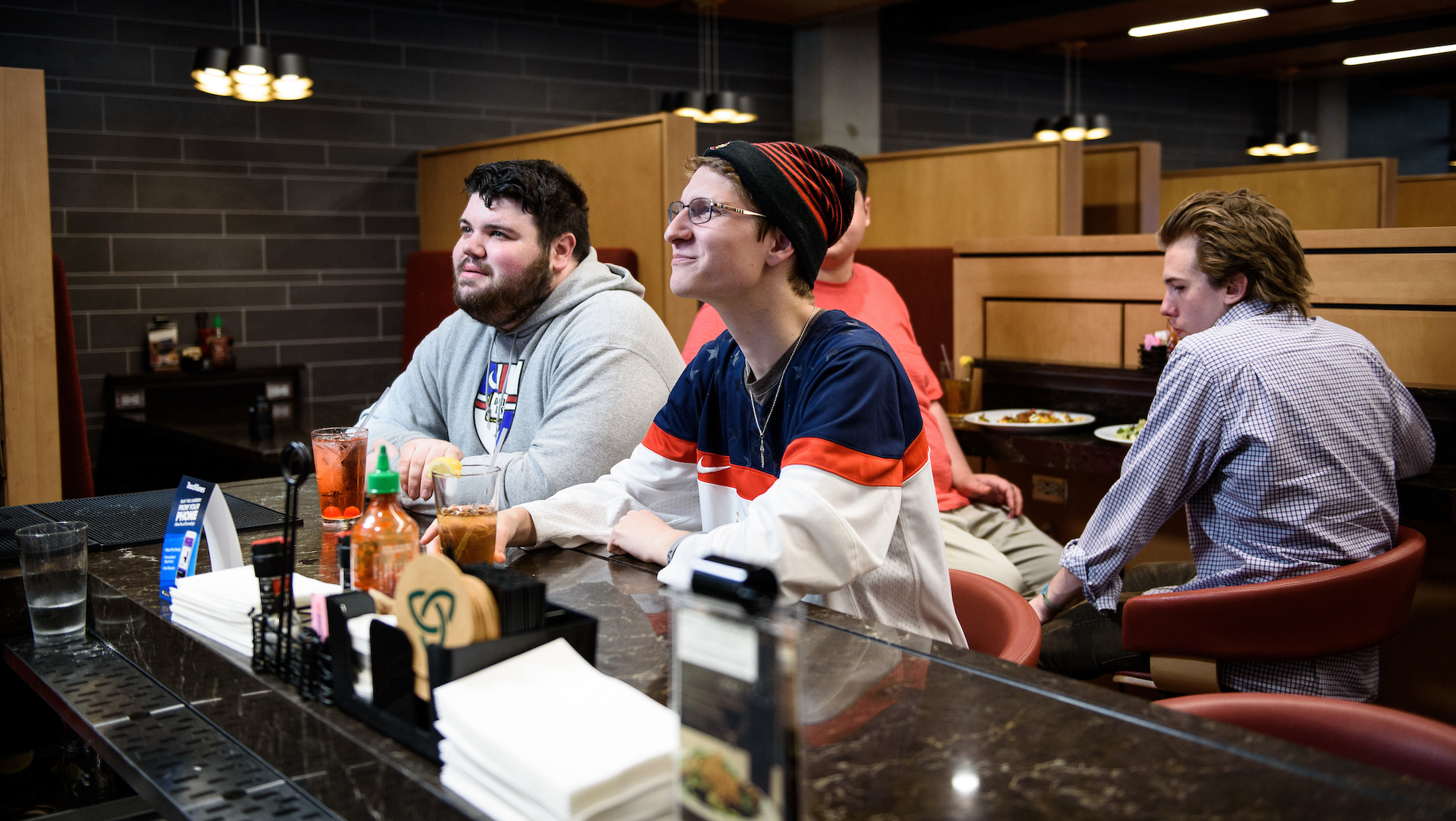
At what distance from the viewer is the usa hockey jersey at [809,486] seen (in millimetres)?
1254

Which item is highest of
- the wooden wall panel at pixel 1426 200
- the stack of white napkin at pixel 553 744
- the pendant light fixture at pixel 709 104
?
the pendant light fixture at pixel 709 104

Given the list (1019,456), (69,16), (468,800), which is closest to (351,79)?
(69,16)

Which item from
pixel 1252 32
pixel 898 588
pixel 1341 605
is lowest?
pixel 1341 605

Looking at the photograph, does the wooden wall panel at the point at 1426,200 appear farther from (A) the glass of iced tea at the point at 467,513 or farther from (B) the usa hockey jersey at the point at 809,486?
(A) the glass of iced tea at the point at 467,513

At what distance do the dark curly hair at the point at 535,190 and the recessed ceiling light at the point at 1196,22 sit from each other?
6.13 metres

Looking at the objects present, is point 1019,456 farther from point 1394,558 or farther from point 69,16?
point 69,16

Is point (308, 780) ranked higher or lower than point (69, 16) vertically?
lower

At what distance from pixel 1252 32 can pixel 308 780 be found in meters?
8.72

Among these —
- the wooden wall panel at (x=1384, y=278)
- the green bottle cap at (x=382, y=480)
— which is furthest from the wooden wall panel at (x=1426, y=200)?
the green bottle cap at (x=382, y=480)

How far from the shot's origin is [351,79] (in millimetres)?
5633

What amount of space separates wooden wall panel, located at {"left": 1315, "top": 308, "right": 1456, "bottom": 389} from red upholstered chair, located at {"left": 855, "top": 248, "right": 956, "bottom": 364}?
5.52 feet

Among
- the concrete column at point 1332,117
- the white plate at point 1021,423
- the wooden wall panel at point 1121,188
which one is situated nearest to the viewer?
the white plate at point 1021,423

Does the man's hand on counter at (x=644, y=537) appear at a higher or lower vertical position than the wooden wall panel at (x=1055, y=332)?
lower

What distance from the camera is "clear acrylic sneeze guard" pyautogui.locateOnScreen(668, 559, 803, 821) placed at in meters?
0.65
